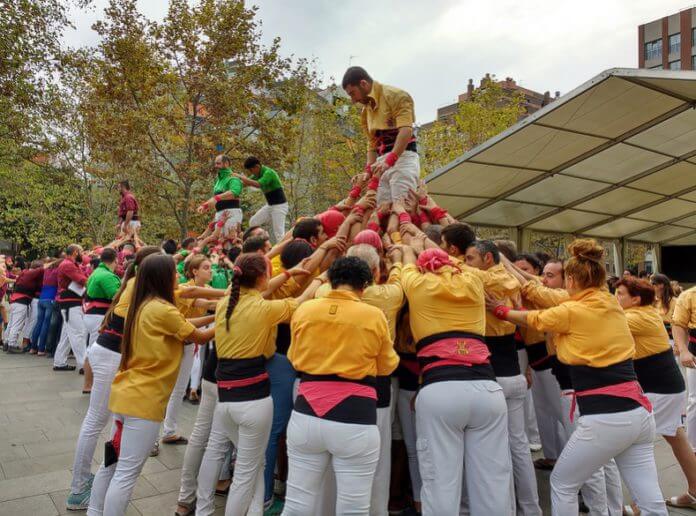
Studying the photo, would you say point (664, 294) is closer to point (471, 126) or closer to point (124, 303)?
point (124, 303)

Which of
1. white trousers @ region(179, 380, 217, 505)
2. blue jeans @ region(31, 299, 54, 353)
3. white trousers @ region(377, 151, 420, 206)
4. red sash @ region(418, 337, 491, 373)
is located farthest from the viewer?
blue jeans @ region(31, 299, 54, 353)

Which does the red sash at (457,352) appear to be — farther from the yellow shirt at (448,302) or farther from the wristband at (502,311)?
the wristband at (502,311)

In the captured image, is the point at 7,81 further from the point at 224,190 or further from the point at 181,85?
the point at 224,190

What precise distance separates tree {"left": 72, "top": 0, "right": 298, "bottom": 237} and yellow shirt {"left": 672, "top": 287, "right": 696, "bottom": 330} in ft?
37.7

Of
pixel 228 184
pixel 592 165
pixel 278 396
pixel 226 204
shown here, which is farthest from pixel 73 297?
pixel 592 165

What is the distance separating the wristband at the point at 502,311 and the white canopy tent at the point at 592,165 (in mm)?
7130

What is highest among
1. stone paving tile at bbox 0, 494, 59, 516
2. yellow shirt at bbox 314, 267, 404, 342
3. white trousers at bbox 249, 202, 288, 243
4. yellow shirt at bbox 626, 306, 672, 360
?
white trousers at bbox 249, 202, 288, 243

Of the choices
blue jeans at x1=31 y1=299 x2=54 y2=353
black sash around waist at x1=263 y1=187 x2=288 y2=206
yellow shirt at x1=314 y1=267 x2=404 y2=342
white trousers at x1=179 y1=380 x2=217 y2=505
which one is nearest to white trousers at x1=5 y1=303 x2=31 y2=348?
blue jeans at x1=31 y1=299 x2=54 y2=353

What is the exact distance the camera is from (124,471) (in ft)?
11.4

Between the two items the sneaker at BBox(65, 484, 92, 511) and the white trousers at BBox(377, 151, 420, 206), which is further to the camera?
the white trousers at BBox(377, 151, 420, 206)

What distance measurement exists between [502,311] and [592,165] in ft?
Result: 34.1

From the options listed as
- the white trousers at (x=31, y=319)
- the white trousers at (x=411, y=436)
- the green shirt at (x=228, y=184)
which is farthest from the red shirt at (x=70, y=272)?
the white trousers at (x=411, y=436)

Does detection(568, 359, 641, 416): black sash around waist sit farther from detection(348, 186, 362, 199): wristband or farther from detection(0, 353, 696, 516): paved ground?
detection(348, 186, 362, 199): wristband

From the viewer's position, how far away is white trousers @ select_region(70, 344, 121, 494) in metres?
4.21
